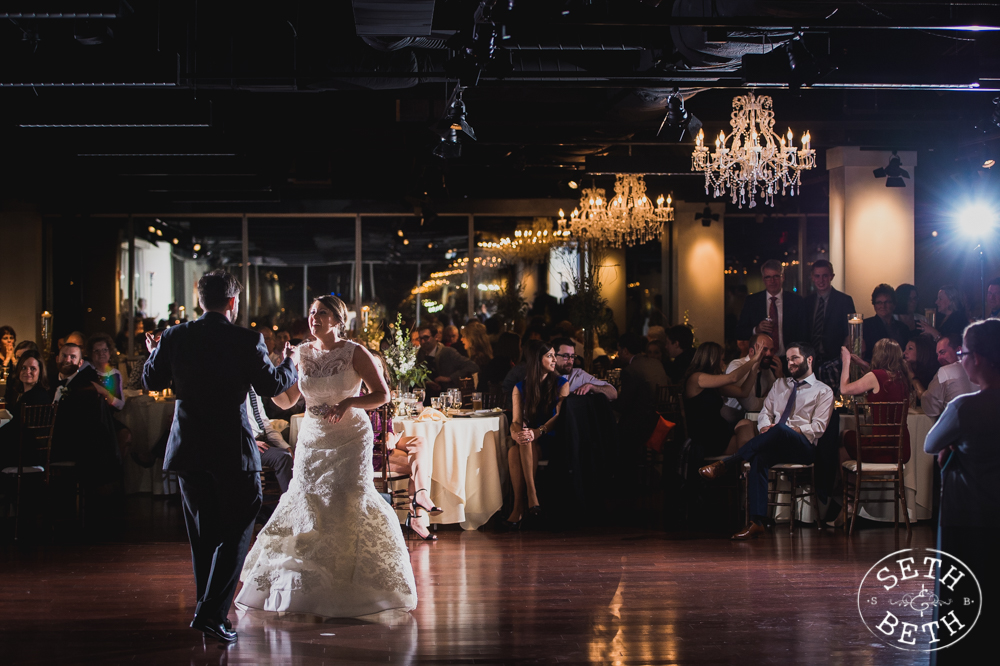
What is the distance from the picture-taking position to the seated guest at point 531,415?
A: 6.43 metres

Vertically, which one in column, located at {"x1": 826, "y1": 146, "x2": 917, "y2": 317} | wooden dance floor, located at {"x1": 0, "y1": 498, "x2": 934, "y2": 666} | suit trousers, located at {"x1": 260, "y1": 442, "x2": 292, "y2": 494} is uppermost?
column, located at {"x1": 826, "y1": 146, "x2": 917, "y2": 317}

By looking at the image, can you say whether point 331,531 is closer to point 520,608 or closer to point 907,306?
point 520,608

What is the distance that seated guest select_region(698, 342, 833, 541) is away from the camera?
6195 millimetres

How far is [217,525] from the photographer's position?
389cm

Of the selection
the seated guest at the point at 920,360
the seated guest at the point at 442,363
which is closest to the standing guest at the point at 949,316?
the seated guest at the point at 920,360

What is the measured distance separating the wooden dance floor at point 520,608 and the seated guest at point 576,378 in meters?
1.17

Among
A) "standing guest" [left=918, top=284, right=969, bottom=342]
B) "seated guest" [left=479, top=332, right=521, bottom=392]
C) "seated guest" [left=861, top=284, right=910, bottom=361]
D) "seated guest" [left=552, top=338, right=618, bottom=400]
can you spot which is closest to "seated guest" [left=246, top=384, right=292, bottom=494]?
"seated guest" [left=552, top=338, right=618, bottom=400]

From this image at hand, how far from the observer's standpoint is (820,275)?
25.6ft

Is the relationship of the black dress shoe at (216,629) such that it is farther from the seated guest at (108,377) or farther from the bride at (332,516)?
the seated guest at (108,377)

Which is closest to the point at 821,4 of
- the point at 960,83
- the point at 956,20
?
the point at 956,20

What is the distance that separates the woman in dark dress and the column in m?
3.99

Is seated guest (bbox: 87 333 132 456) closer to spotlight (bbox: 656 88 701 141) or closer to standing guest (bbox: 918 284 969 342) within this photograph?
spotlight (bbox: 656 88 701 141)

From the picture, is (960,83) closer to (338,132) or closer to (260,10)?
(260,10)

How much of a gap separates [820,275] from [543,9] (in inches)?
155
